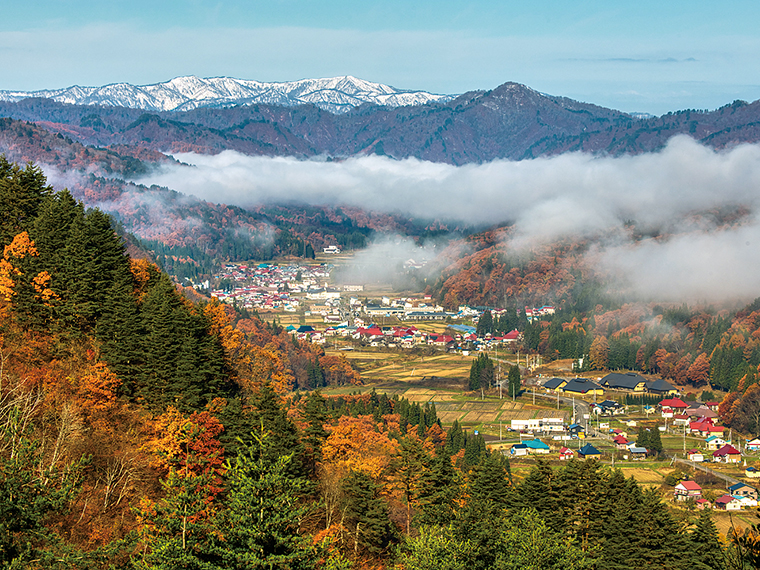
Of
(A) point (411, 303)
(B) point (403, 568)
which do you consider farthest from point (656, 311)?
(B) point (403, 568)

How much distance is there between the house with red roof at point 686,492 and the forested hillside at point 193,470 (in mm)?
28176

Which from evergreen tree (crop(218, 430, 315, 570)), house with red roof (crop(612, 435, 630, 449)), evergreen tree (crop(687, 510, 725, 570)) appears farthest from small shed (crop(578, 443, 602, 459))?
evergreen tree (crop(218, 430, 315, 570))

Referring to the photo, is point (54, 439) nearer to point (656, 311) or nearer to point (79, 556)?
point (79, 556)

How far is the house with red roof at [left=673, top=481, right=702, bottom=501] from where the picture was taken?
64.8 meters

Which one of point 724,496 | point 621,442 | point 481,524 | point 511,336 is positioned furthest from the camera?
point 511,336

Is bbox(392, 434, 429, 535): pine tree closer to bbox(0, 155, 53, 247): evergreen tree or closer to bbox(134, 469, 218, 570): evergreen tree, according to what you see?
bbox(134, 469, 218, 570): evergreen tree

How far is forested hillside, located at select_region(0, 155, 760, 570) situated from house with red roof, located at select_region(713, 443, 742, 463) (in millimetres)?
46774

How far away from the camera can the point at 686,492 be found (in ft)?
213

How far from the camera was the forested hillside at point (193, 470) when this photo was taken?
1730 cm

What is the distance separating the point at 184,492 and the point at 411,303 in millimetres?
176925

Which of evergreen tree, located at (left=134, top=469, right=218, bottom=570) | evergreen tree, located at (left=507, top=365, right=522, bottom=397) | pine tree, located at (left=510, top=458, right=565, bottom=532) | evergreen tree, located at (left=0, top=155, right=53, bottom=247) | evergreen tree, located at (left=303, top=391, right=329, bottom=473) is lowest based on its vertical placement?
evergreen tree, located at (left=507, top=365, right=522, bottom=397)

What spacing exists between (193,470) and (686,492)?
5247 centimetres

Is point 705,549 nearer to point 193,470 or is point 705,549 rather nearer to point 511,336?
point 193,470

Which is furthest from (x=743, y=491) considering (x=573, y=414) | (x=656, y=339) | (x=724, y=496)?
(x=656, y=339)
